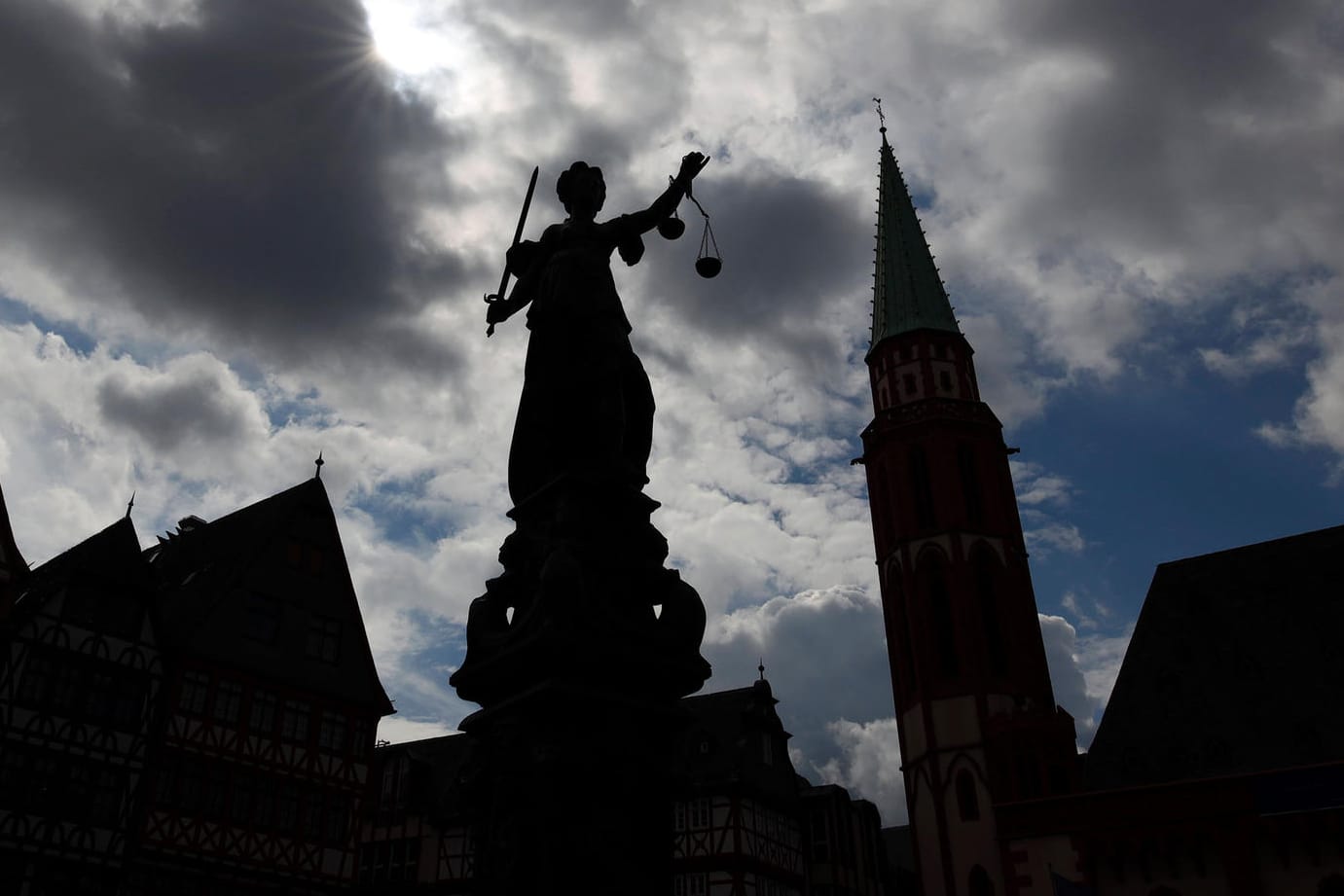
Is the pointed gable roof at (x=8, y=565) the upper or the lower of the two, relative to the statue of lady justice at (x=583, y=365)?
upper

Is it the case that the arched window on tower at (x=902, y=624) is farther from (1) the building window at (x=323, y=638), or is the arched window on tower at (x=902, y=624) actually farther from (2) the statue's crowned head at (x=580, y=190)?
(2) the statue's crowned head at (x=580, y=190)

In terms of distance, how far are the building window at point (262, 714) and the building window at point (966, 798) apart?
24.0 meters

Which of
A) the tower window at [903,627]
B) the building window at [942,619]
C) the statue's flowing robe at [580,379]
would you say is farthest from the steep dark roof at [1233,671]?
the statue's flowing robe at [580,379]

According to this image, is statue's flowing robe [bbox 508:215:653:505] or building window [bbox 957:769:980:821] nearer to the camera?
statue's flowing robe [bbox 508:215:653:505]

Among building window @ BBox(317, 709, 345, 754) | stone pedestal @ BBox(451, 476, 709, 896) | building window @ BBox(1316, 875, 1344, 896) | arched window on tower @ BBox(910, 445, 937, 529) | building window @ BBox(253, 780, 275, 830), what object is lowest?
stone pedestal @ BBox(451, 476, 709, 896)

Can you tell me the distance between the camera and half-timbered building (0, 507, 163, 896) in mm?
A: 24453

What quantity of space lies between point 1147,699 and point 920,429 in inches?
600

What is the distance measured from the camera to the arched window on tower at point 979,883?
1471 inches

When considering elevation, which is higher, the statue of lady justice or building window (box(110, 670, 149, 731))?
building window (box(110, 670, 149, 731))

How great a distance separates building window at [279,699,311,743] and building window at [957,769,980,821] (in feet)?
75.7

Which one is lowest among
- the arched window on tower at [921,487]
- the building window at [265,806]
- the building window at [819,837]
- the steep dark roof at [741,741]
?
the building window at [265,806]

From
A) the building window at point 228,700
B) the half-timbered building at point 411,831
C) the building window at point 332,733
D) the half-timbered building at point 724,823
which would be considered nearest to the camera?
the building window at point 228,700

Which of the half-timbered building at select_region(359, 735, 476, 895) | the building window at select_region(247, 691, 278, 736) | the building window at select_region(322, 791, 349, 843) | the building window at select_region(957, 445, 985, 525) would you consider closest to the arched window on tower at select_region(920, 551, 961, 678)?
the building window at select_region(957, 445, 985, 525)

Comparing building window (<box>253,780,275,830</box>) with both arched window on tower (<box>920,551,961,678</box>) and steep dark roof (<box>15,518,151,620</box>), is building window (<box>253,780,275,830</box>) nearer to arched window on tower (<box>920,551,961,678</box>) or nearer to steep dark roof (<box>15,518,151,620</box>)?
steep dark roof (<box>15,518,151,620</box>)
